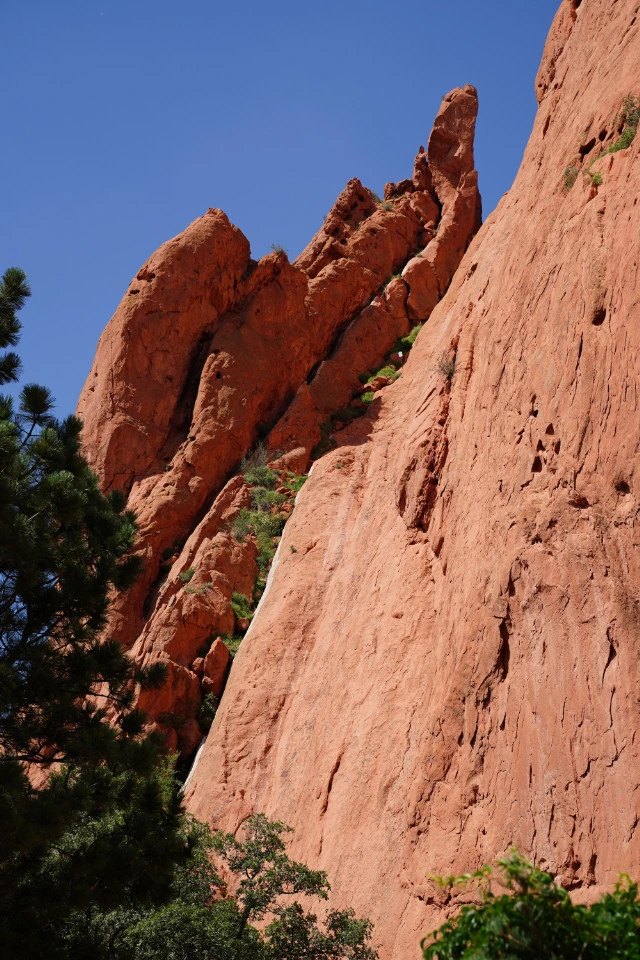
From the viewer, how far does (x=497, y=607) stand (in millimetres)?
14406

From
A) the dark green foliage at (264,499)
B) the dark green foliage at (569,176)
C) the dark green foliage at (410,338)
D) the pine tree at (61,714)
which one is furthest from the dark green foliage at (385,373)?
the pine tree at (61,714)

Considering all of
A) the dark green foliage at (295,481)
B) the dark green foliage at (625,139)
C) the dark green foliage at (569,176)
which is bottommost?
the dark green foliage at (295,481)

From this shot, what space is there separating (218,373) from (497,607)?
18.1 m

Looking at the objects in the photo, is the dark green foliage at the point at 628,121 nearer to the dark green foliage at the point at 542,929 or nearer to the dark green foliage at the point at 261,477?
the dark green foliage at the point at 542,929

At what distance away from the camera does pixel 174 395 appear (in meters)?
30.7

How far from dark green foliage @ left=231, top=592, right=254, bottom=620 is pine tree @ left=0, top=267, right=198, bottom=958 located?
12.5 meters

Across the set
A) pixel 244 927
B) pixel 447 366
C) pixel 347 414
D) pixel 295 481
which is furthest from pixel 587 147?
pixel 244 927

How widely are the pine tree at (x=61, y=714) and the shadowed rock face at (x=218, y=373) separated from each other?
10907mm

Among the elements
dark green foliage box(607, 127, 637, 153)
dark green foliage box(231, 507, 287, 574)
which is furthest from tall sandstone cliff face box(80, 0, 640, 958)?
dark green foliage box(231, 507, 287, 574)

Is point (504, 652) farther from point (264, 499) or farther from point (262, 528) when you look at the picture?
point (264, 499)

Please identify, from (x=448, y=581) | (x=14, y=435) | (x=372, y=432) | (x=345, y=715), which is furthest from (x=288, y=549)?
(x=14, y=435)

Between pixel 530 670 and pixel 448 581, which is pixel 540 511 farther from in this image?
pixel 448 581

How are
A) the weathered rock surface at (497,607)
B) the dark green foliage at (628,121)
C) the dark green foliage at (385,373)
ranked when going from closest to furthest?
the weathered rock surface at (497,607), the dark green foliage at (628,121), the dark green foliage at (385,373)

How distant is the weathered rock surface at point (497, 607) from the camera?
1248cm
